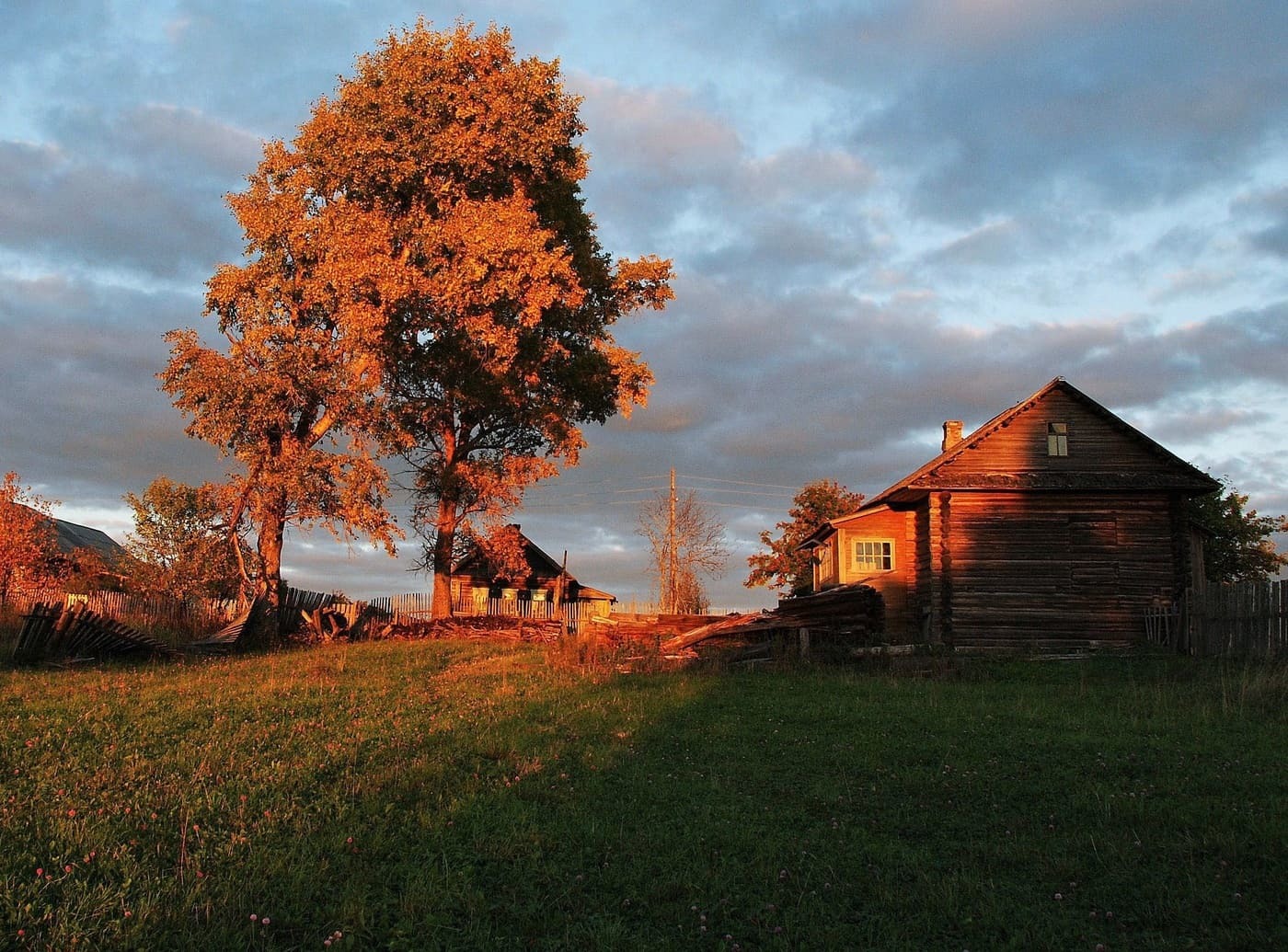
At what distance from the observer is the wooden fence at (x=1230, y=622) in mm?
18516

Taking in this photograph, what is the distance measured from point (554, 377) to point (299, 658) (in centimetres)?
1610

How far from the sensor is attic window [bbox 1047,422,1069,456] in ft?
90.0

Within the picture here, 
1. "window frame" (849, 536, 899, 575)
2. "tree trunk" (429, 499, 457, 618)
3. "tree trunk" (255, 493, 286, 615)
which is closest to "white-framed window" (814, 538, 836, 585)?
"window frame" (849, 536, 899, 575)

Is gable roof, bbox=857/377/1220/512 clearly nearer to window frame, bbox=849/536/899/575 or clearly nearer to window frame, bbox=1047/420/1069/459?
window frame, bbox=1047/420/1069/459

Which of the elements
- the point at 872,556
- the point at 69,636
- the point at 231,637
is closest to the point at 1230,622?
the point at 872,556

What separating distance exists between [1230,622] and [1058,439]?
8.20m

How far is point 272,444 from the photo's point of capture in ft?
94.7

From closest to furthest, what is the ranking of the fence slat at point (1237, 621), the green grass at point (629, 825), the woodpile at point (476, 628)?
the green grass at point (629, 825) → the fence slat at point (1237, 621) → the woodpile at point (476, 628)

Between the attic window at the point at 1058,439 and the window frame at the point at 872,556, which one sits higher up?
the attic window at the point at 1058,439

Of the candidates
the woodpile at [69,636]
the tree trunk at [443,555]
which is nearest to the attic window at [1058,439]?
the tree trunk at [443,555]

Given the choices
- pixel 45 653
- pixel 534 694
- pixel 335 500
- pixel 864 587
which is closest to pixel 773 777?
pixel 534 694

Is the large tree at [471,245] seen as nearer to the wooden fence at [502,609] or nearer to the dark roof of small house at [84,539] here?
the wooden fence at [502,609]

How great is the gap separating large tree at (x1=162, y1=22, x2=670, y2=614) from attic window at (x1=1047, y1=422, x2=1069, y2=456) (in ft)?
48.3

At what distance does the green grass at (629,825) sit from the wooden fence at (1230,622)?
19.8ft
